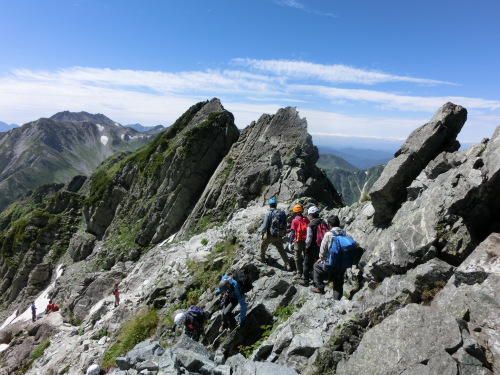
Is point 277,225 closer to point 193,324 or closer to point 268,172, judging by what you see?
point 193,324

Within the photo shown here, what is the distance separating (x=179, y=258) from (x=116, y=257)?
72.7 ft

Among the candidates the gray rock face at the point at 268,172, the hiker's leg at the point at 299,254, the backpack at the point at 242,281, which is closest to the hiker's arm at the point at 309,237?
the hiker's leg at the point at 299,254

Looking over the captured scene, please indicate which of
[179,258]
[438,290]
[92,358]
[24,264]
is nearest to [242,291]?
[438,290]

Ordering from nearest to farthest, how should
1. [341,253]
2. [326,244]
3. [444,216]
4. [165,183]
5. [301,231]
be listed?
1. [444,216]
2. [341,253]
3. [326,244]
4. [301,231]
5. [165,183]

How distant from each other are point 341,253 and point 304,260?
11.3ft

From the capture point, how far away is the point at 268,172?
37875 mm

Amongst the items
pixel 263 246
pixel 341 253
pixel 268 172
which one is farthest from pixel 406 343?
pixel 268 172

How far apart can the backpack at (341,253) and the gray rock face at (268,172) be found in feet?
59.1

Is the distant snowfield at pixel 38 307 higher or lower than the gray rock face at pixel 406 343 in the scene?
lower

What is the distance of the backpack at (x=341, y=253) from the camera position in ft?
38.8

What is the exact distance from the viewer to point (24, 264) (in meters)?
59.9

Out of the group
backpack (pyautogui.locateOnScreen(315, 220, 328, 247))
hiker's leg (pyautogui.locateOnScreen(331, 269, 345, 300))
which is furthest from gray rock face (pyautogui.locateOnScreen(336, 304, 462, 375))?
backpack (pyautogui.locateOnScreen(315, 220, 328, 247))

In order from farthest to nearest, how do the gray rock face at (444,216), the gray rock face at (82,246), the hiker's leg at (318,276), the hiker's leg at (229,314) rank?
the gray rock face at (82,246) < the hiker's leg at (229,314) < the hiker's leg at (318,276) < the gray rock face at (444,216)

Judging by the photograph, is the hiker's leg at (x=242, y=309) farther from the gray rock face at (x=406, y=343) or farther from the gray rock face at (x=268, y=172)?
the gray rock face at (x=268, y=172)
